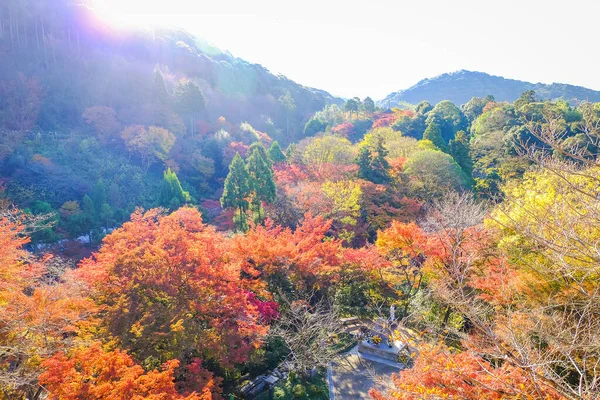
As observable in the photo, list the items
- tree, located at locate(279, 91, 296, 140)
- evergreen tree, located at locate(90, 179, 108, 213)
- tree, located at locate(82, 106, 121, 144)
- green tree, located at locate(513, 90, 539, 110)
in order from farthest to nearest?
tree, located at locate(279, 91, 296, 140)
green tree, located at locate(513, 90, 539, 110)
tree, located at locate(82, 106, 121, 144)
evergreen tree, located at locate(90, 179, 108, 213)

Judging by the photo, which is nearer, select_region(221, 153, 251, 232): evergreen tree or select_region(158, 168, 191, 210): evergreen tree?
select_region(221, 153, 251, 232): evergreen tree

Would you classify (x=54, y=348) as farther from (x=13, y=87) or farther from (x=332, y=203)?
(x=13, y=87)

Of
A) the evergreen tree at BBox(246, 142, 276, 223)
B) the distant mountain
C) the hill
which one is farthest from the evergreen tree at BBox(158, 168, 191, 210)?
the distant mountain

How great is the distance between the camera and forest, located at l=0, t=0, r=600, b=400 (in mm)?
7016

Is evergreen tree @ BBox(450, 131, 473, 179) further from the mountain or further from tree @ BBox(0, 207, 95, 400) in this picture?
tree @ BBox(0, 207, 95, 400)

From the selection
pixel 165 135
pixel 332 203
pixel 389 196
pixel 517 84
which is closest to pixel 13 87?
pixel 165 135

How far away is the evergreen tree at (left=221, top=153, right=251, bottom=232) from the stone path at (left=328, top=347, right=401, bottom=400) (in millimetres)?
12406

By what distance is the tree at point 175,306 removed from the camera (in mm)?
9695

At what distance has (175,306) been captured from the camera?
10.6m

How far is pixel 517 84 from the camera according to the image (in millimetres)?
90438

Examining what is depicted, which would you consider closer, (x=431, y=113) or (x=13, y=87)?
(x=13, y=87)

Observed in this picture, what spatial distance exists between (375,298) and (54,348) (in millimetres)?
11894

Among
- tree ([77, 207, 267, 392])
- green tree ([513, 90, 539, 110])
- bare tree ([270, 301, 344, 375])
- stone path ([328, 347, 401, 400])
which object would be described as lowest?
stone path ([328, 347, 401, 400])

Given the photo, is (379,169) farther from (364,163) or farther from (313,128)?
(313,128)
